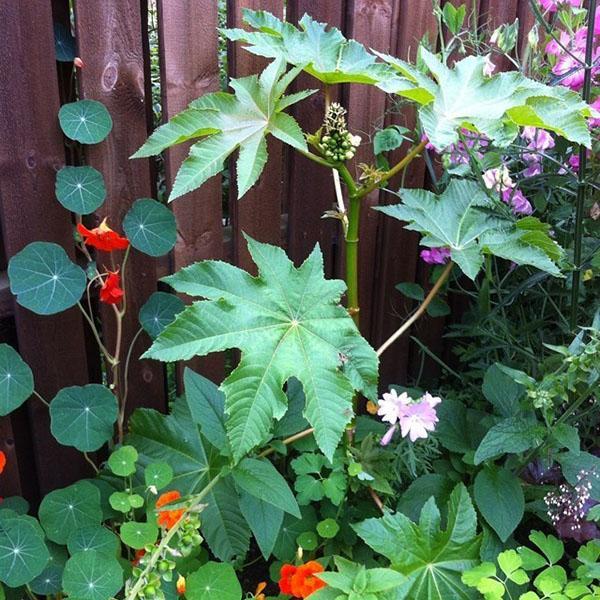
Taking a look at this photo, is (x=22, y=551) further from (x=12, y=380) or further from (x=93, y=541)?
(x=12, y=380)

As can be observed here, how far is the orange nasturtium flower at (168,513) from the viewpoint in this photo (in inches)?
55.2

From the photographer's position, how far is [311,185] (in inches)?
79.7

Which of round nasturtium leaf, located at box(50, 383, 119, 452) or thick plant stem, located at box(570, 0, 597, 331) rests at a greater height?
thick plant stem, located at box(570, 0, 597, 331)

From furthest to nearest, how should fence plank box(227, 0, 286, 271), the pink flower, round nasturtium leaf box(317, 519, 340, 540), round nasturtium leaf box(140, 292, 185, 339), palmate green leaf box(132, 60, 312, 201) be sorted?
the pink flower, fence plank box(227, 0, 286, 271), round nasturtium leaf box(140, 292, 185, 339), round nasturtium leaf box(317, 519, 340, 540), palmate green leaf box(132, 60, 312, 201)

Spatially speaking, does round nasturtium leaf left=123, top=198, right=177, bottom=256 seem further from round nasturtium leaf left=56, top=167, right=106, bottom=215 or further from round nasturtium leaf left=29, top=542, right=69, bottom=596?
round nasturtium leaf left=29, top=542, right=69, bottom=596

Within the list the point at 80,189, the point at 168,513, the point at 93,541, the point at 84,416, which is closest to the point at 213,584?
the point at 168,513

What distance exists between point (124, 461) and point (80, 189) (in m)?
0.61

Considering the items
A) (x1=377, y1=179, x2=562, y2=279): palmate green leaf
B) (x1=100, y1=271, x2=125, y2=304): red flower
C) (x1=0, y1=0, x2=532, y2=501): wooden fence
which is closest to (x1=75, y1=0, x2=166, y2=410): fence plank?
(x1=0, y1=0, x2=532, y2=501): wooden fence

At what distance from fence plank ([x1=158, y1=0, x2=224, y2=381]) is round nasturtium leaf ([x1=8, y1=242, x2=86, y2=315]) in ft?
1.02

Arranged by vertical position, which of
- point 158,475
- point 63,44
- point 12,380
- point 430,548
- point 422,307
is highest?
point 63,44

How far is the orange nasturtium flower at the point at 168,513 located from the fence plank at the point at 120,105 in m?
0.46

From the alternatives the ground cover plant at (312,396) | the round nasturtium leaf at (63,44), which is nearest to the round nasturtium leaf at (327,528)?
the ground cover plant at (312,396)

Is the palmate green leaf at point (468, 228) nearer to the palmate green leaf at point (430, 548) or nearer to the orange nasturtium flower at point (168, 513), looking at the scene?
the palmate green leaf at point (430, 548)

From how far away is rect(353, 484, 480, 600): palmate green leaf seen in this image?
1462 millimetres
